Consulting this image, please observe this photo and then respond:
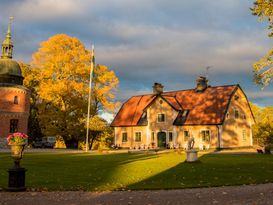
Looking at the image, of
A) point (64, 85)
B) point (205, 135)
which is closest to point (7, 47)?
point (64, 85)

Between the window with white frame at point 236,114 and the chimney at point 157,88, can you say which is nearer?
the window with white frame at point 236,114

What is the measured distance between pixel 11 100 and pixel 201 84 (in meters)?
25.2

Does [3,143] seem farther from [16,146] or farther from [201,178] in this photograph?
[201,178]

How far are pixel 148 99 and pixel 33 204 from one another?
134 feet

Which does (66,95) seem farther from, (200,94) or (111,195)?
(111,195)

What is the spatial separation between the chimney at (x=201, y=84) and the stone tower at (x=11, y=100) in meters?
22.9

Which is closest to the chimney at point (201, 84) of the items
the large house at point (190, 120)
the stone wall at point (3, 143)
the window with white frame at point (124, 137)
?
the large house at point (190, 120)

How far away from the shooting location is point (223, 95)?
42938 millimetres

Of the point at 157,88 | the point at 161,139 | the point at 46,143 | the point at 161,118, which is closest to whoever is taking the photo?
the point at 161,139

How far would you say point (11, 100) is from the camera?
42062 mm

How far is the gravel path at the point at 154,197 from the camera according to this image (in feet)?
29.9

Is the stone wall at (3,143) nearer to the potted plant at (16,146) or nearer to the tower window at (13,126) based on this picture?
the tower window at (13,126)

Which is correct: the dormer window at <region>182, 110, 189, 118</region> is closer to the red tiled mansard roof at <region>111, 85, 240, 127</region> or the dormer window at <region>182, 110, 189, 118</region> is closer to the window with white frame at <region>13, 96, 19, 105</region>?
the red tiled mansard roof at <region>111, 85, 240, 127</region>

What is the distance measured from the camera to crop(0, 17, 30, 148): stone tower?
137 feet
